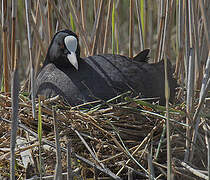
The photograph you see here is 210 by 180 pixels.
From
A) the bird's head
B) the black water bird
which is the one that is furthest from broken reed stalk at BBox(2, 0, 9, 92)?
the bird's head

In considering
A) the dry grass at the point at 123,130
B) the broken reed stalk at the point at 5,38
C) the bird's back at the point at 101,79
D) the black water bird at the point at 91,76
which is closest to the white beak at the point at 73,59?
the black water bird at the point at 91,76

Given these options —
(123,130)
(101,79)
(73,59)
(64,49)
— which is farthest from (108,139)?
(64,49)

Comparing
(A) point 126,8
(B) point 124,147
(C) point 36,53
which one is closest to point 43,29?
(C) point 36,53

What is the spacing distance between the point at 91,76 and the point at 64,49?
0.24m

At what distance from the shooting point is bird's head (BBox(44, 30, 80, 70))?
2.42m

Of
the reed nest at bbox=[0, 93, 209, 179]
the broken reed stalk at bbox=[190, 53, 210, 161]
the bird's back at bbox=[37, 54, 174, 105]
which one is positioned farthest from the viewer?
the bird's back at bbox=[37, 54, 174, 105]

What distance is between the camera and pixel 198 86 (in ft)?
8.09

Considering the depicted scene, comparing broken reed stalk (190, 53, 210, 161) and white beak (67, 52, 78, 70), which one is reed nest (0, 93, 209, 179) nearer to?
broken reed stalk (190, 53, 210, 161)

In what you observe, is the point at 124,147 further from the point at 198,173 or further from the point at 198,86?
the point at 198,86

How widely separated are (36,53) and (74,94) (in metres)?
0.74

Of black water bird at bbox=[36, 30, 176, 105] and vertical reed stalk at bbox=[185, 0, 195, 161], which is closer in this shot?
vertical reed stalk at bbox=[185, 0, 195, 161]

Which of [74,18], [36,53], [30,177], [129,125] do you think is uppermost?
[74,18]

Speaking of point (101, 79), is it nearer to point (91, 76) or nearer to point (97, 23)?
point (91, 76)

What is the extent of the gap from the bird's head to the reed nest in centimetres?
34
